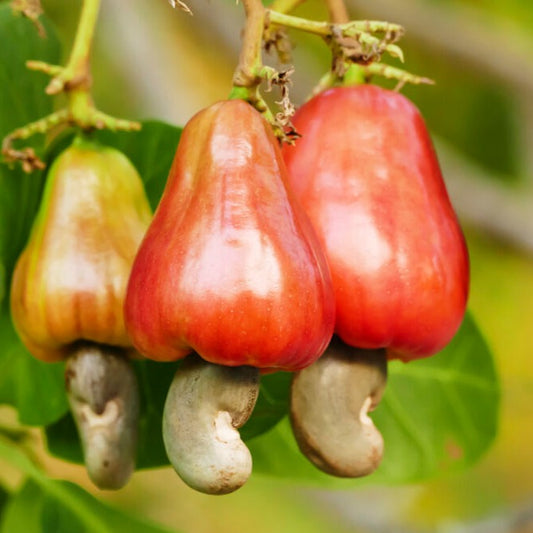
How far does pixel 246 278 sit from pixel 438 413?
0.64m

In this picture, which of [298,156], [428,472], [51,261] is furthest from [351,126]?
[428,472]

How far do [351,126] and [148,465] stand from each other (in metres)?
0.41

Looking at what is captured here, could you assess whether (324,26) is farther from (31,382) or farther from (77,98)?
(31,382)

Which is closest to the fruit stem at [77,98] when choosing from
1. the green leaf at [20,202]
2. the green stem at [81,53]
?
the green stem at [81,53]

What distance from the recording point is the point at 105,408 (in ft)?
3.24

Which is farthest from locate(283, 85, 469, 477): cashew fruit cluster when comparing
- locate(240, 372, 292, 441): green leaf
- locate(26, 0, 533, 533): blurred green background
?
locate(26, 0, 533, 533): blurred green background

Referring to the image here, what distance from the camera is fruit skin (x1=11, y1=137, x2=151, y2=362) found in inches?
38.4

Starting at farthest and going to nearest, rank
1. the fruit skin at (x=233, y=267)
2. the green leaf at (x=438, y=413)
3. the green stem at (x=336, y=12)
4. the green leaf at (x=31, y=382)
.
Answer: the green leaf at (x=438, y=413), the green leaf at (x=31, y=382), the green stem at (x=336, y=12), the fruit skin at (x=233, y=267)

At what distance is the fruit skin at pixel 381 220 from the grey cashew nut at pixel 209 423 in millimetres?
113

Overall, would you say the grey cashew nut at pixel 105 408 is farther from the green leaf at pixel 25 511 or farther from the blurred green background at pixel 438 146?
the blurred green background at pixel 438 146

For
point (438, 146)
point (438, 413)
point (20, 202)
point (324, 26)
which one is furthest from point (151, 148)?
point (438, 146)

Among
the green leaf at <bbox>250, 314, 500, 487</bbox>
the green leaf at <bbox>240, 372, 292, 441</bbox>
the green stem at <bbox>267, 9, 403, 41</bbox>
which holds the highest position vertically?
the green stem at <bbox>267, 9, 403, 41</bbox>

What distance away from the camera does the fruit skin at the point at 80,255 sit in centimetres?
98

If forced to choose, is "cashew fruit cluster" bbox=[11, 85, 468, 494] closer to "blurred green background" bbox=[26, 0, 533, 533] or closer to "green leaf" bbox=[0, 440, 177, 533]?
"green leaf" bbox=[0, 440, 177, 533]
